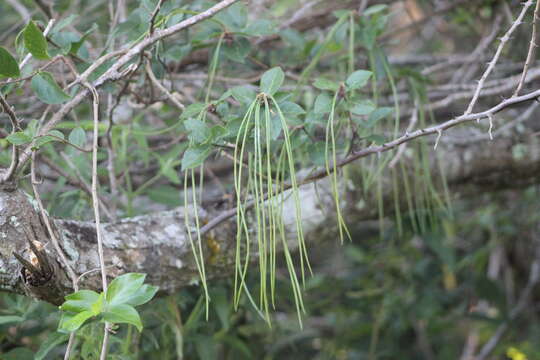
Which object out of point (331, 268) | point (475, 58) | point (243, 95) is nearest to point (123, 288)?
point (243, 95)

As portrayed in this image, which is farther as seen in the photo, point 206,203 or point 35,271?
point 206,203

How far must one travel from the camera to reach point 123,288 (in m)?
0.77

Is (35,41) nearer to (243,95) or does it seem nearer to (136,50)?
(136,50)

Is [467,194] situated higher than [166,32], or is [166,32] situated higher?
[166,32]

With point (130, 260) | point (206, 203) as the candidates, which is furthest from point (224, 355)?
point (130, 260)

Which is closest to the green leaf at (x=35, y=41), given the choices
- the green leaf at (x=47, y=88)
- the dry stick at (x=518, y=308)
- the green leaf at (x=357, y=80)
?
the green leaf at (x=47, y=88)

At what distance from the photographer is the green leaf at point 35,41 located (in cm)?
88

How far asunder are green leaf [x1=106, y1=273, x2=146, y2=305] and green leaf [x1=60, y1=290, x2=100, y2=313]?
0.02 metres

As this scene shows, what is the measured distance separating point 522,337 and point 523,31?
1.11 m

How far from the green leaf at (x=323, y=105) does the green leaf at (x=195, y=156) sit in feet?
0.64

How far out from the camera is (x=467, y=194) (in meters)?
1.68

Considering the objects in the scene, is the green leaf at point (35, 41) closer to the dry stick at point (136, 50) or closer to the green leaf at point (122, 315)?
the dry stick at point (136, 50)

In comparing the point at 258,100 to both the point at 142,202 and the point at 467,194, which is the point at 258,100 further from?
the point at 467,194

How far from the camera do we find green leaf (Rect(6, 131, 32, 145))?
0.84m
